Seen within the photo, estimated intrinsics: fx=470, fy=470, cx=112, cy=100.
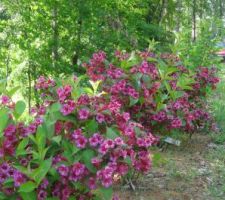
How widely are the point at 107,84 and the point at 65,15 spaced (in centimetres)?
332

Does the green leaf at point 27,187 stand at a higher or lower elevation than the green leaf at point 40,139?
lower

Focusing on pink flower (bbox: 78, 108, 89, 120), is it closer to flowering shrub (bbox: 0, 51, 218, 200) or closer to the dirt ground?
flowering shrub (bbox: 0, 51, 218, 200)

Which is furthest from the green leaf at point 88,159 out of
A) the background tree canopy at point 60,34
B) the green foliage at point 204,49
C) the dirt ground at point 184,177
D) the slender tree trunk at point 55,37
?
the green foliage at point 204,49

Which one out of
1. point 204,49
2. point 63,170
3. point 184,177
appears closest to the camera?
point 63,170

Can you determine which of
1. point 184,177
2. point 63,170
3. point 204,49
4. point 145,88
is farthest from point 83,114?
point 204,49

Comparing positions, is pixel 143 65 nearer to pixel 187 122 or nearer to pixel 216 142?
→ pixel 187 122

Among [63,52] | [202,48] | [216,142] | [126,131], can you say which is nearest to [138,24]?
[202,48]

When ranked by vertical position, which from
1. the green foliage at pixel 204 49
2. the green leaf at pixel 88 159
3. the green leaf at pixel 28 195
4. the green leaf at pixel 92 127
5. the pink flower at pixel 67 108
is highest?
the green foliage at pixel 204 49

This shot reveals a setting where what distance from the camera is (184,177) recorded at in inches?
173

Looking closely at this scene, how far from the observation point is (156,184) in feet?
13.8

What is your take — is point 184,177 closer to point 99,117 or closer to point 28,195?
point 99,117

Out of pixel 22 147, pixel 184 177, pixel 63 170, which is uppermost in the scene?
pixel 22 147

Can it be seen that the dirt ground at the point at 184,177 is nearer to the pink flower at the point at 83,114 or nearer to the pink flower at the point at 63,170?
the pink flower at the point at 83,114

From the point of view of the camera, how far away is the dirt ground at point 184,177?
399 cm
